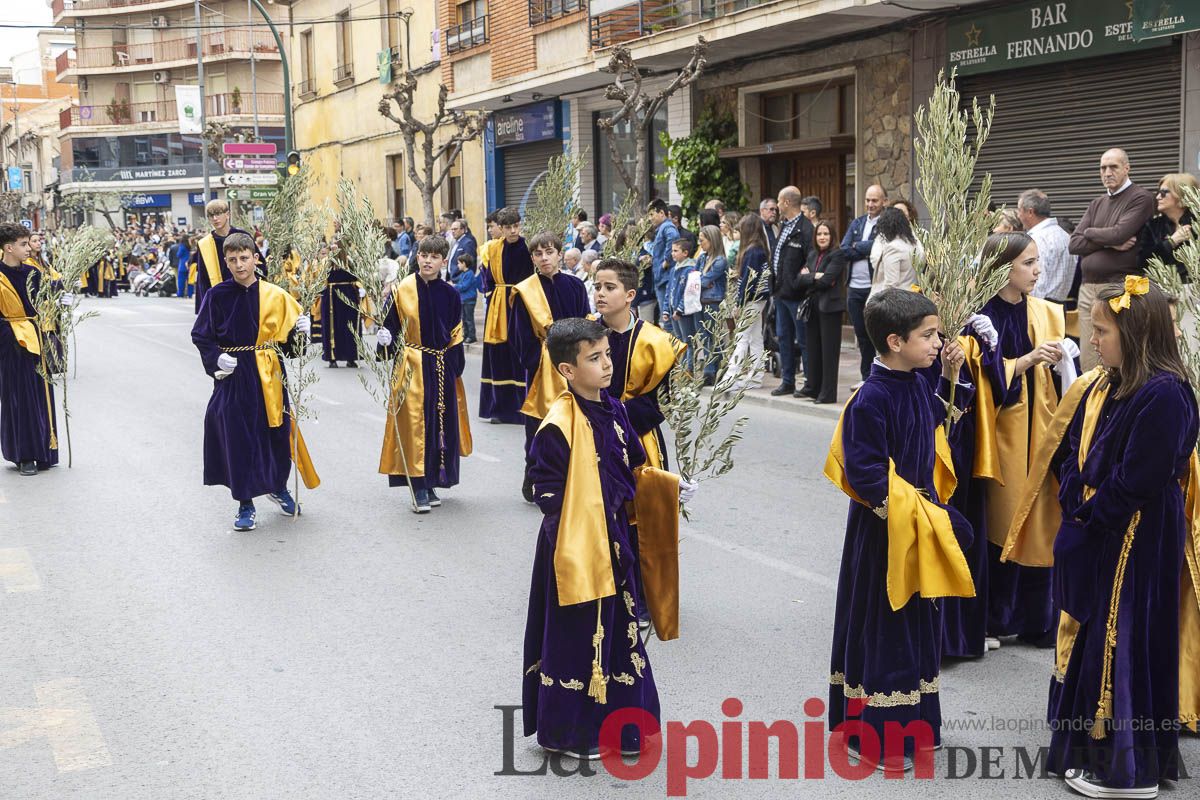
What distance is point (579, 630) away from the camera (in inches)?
169

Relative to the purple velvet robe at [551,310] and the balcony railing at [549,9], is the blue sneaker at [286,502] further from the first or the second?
the balcony railing at [549,9]

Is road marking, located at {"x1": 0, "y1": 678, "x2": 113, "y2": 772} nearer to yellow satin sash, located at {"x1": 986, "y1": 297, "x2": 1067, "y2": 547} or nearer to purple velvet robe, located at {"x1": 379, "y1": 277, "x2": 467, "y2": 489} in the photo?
purple velvet robe, located at {"x1": 379, "y1": 277, "x2": 467, "y2": 489}

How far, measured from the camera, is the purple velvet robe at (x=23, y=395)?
10.1 metres

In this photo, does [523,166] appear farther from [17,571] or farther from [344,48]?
[17,571]

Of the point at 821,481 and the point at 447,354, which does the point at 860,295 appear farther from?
the point at 447,354

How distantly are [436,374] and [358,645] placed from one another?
308 centimetres

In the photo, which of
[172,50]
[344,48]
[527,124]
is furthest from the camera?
[172,50]

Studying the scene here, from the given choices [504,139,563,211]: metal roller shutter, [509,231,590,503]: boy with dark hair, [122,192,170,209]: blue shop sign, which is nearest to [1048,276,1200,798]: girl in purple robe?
[509,231,590,503]: boy with dark hair

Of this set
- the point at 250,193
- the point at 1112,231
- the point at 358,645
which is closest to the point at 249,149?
the point at 250,193

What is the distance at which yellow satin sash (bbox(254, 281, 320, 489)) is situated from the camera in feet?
26.6

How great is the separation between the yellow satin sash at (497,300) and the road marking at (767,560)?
151 inches

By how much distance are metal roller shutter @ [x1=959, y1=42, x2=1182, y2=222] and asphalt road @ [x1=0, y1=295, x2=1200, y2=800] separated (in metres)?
5.91

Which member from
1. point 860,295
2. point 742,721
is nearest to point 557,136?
point 860,295

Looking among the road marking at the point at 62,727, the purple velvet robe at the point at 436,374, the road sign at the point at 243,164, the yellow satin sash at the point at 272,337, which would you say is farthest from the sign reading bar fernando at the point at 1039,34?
the road sign at the point at 243,164
